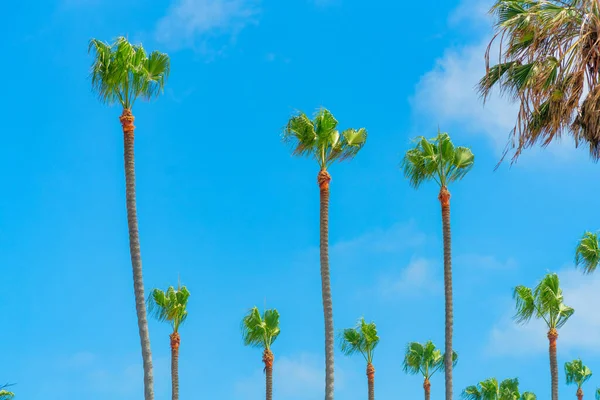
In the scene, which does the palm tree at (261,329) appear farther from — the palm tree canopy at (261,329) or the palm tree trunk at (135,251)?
the palm tree trunk at (135,251)

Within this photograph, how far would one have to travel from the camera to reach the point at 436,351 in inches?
2554

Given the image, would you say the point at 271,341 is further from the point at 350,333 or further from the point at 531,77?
the point at 531,77

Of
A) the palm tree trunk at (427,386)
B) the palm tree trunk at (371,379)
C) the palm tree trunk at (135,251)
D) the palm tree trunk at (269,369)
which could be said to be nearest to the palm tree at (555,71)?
the palm tree trunk at (135,251)

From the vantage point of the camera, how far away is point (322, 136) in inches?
1469

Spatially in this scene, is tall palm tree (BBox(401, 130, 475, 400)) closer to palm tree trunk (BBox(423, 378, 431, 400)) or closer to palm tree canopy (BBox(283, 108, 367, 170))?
palm tree canopy (BBox(283, 108, 367, 170))

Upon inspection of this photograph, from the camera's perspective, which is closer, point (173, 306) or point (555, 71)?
point (555, 71)

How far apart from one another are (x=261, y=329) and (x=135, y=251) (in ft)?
68.5

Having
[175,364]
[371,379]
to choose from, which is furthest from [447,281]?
[371,379]

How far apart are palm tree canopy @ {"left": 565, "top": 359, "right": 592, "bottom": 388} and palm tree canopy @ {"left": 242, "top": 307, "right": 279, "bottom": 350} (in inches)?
1354

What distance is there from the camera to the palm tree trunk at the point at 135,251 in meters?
28.5

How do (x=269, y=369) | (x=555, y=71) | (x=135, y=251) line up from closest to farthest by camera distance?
1. (x=555, y=71)
2. (x=135, y=251)
3. (x=269, y=369)

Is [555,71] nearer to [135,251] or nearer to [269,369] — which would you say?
[135,251]

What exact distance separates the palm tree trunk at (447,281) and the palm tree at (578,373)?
40632mm

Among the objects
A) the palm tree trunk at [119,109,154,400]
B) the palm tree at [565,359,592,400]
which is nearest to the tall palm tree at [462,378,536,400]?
the palm tree at [565,359,592,400]
